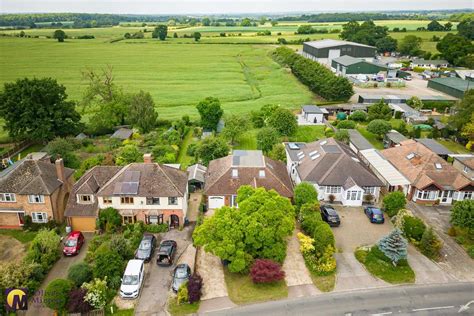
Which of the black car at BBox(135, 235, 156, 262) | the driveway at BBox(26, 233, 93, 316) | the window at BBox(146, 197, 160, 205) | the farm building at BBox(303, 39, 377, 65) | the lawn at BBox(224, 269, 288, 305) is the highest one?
the farm building at BBox(303, 39, 377, 65)

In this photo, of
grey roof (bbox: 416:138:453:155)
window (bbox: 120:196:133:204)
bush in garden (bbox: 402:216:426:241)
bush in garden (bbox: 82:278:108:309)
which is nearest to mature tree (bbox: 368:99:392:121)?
grey roof (bbox: 416:138:453:155)

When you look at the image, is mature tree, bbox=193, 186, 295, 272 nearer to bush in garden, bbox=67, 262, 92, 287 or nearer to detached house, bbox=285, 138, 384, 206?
bush in garden, bbox=67, 262, 92, 287

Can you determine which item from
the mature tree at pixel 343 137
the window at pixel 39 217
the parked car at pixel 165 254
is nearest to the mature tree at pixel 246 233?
the parked car at pixel 165 254

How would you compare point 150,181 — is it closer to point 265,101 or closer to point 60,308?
point 60,308

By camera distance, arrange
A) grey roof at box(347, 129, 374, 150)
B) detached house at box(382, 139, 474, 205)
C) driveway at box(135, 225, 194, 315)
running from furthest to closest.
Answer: grey roof at box(347, 129, 374, 150) < detached house at box(382, 139, 474, 205) < driveway at box(135, 225, 194, 315)

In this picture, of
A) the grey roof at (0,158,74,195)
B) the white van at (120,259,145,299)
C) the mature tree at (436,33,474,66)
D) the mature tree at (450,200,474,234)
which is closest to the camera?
the white van at (120,259,145,299)
